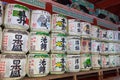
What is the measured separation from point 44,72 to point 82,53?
106 cm

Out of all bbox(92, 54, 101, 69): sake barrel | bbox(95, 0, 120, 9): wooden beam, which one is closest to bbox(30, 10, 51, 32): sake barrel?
bbox(92, 54, 101, 69): sake barrel

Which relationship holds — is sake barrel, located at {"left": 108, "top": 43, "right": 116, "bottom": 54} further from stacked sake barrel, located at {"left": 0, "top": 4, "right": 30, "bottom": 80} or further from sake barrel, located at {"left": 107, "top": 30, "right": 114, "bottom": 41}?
stacked sake barrel, located at {"left": 0, "top": 4, "right": 30, "bottom": 80}

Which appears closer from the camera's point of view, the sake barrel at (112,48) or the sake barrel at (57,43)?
the sake barrel at (57,43)

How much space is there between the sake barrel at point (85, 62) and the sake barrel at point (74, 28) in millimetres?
498

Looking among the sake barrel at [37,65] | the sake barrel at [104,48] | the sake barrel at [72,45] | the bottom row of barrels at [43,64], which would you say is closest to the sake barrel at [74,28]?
the sake barrel at [72,45]

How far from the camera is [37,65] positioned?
2135 mm

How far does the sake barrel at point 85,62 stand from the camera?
9.41 ft

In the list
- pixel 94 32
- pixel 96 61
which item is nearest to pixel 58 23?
pixel 94 32

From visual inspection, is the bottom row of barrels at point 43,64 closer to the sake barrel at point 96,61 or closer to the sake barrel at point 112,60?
the sake barrel at point 96,61

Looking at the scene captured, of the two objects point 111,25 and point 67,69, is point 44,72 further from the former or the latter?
point 111,25

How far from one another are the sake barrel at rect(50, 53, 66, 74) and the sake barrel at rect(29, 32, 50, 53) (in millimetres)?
240

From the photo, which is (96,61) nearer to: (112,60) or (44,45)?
(112,60)

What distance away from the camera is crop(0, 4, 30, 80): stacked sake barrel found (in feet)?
6.12

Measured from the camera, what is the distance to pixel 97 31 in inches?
135
